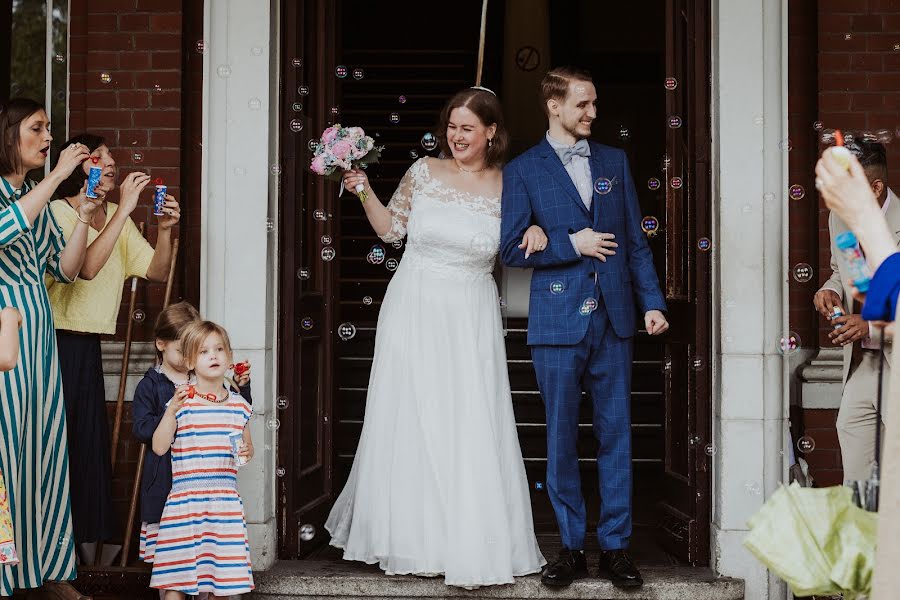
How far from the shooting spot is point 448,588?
4.59m

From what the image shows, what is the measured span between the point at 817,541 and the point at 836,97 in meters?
3.25

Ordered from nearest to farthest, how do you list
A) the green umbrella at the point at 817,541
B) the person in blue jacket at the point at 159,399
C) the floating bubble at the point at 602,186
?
the green umbrella at the point at 817,541
the person in blue jacket at the point at 159,399
the floating bubble at the point at 602,186

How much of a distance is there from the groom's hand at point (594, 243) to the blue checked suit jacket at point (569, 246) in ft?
0.14

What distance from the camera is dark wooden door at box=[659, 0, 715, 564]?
16.0 feet

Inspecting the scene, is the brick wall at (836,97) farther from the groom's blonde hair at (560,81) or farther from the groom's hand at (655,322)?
the groom's blonde hair at (560,81)

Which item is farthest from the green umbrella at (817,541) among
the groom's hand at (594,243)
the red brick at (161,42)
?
the red brick at (161,42)

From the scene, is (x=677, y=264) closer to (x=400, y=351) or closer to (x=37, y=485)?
(x=400, y=351)

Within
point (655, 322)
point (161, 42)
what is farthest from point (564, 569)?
point (161, 42)

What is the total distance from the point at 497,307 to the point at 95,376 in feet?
5.96

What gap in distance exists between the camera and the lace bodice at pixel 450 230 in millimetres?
4703

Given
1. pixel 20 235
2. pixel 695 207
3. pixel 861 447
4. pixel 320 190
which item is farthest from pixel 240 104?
pixel 861 447

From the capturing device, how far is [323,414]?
17.9ft

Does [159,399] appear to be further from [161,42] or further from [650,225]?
[650,225]

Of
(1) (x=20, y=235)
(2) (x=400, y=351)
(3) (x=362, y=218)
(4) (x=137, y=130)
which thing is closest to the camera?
(1) (x=20, y=235)
